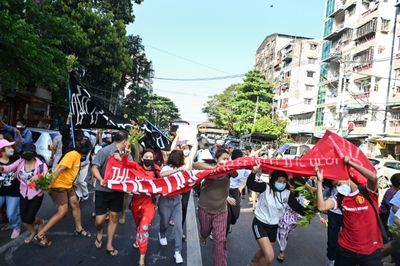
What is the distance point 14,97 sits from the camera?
22.5m

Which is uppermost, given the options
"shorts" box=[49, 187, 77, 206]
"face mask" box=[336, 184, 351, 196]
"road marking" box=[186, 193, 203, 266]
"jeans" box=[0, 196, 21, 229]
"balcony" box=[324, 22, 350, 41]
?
"balcony" box=[324, 22, 350, 41]

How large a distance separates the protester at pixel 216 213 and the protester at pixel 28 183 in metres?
2.43

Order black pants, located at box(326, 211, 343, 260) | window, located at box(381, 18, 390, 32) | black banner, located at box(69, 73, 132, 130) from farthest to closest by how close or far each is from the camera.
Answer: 1. window, located at box(381, 18, 390, 32)
2. black banner, located at box(69, 73, 132, 130)
3. black pants, located at box(326, 211, 343, 260)

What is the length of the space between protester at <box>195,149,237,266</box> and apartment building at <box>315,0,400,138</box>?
83.2 feet

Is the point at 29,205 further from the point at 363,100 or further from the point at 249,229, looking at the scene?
the point at 363,100

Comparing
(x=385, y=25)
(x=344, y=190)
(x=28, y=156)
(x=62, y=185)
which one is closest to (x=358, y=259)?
(x=344, y=190)

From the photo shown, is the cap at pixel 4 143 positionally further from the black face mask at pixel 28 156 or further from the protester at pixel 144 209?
the protester at pixel 144 209

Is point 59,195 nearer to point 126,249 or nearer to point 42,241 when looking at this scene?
point 42,241

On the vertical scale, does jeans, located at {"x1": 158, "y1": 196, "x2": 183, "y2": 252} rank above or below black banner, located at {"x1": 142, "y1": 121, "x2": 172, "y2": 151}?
below

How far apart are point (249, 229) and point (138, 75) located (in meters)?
30.8

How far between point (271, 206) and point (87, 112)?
13.5 feet

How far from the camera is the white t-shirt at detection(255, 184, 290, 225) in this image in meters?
4.77

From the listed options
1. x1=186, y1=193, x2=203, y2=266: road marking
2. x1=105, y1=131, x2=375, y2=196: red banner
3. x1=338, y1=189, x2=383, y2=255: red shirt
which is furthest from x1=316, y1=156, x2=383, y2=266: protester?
x1=186, y1=193, x2=203, y2=266: road marking

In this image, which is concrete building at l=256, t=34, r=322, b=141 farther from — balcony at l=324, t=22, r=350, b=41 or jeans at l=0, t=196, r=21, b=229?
jeans at l=0, t=196, r=21, b=229
